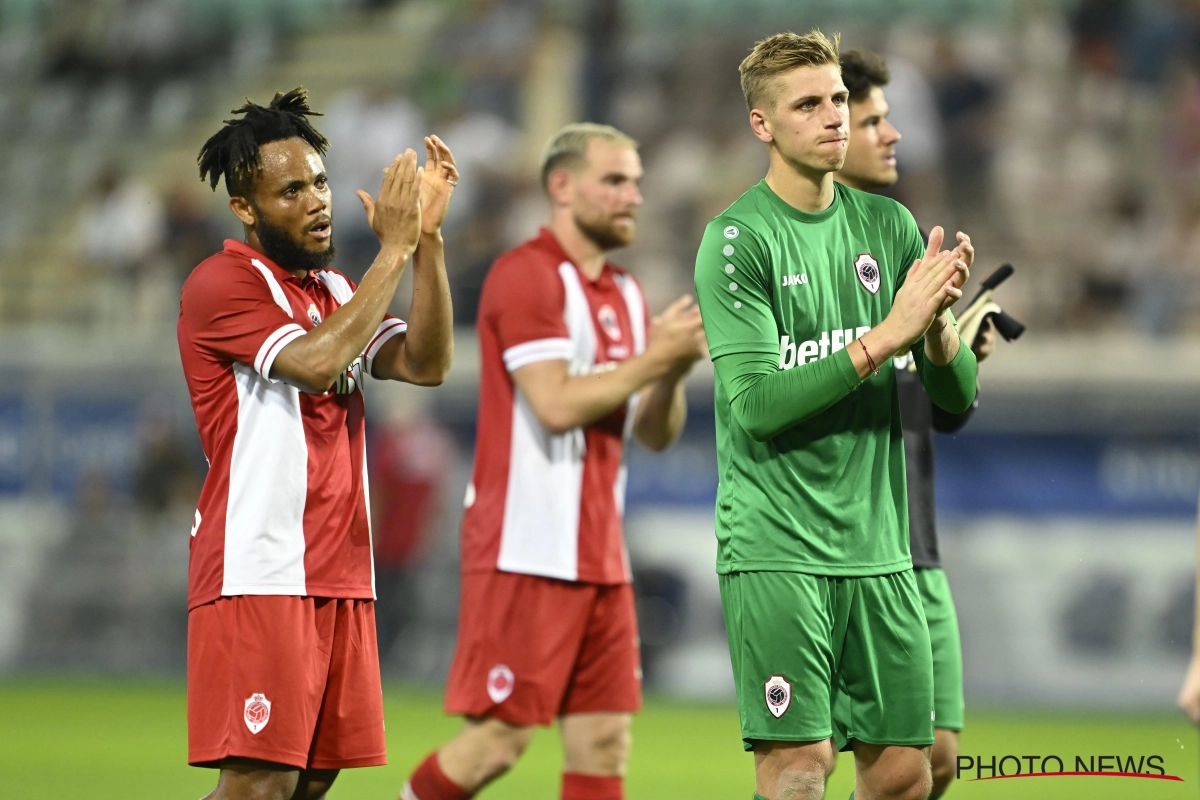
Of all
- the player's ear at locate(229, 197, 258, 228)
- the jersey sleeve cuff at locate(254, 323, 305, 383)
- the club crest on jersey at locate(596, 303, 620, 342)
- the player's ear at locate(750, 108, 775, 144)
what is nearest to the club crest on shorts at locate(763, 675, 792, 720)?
the player's ear at locate(750, 108, 775, 144)

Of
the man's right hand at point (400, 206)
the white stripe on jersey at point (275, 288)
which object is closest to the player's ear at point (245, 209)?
the white stripe on jersey at point (275, 288)

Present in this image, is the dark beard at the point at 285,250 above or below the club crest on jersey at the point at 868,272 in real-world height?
above

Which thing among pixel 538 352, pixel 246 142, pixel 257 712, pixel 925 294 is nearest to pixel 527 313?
pixel 538 352

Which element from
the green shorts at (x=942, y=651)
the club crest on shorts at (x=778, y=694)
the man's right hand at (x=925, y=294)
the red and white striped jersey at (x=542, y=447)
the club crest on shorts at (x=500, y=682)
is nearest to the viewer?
the man's right hand at (x=925, y=294)

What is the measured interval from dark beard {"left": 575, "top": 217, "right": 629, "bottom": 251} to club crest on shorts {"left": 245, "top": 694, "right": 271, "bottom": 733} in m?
2.65

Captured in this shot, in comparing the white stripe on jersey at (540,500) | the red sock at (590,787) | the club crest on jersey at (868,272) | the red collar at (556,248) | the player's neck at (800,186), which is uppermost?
the red collar at (556,248)

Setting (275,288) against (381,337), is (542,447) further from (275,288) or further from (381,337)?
(275,288)

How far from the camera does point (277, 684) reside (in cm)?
422

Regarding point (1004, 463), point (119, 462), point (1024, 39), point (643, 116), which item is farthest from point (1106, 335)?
point (119, 462)

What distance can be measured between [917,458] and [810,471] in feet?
4.35

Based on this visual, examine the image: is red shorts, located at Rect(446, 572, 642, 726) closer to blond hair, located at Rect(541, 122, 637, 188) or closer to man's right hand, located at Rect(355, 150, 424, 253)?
blond hair, located at Rect(541, 122, 637, 188)

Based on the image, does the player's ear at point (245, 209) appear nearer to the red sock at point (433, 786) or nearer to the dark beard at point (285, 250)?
the dark beard at point (285, 250)

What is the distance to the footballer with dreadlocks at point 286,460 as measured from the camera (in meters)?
4.23

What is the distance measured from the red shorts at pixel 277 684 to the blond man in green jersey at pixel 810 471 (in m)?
1.10
